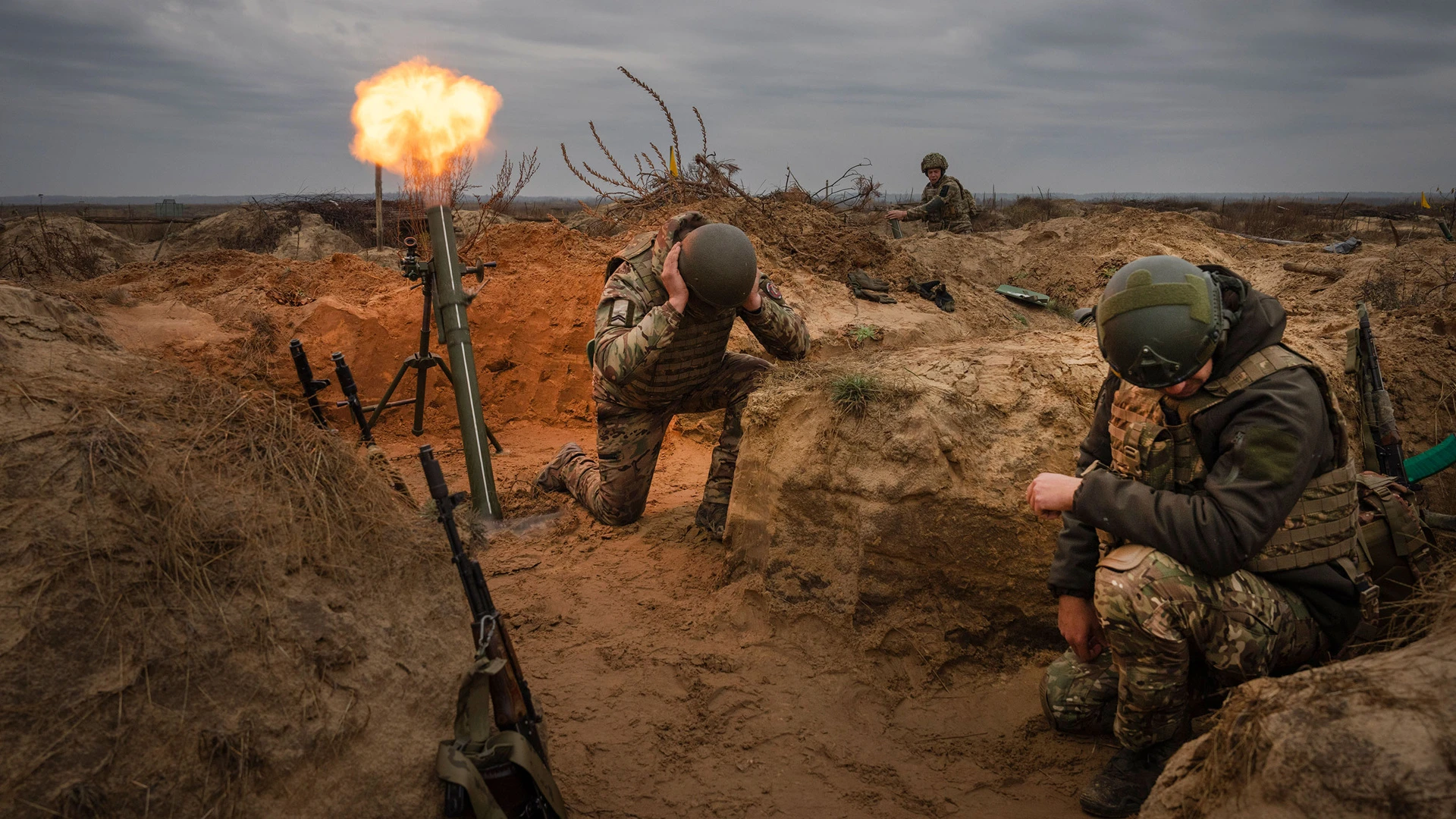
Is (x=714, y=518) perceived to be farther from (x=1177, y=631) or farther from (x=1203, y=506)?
(x=1203, y=506)

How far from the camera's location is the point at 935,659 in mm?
3561

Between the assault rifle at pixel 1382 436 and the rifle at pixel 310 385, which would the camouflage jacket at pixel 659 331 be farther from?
the assault rifle at pixel 1382 436

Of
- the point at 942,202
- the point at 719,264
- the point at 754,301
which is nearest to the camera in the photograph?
the point at 719,264

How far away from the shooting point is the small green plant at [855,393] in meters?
3.84

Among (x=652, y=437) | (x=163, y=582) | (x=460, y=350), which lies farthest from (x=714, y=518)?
(x=163, y=582)

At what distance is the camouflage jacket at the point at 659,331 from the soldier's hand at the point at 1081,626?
2210mm

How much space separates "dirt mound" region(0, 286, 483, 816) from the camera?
5.56ft

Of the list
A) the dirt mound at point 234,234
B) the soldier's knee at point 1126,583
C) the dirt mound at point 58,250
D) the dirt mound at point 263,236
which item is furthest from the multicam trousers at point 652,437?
the dirt mound at point 234,234

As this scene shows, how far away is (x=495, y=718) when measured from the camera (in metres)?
2.20

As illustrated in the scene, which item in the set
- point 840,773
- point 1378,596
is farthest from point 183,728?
point 1378,596

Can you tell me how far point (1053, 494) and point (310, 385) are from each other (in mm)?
2415

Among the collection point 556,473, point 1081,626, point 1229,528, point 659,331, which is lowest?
Result: point 556,473

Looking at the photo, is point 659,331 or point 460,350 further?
point 460,350

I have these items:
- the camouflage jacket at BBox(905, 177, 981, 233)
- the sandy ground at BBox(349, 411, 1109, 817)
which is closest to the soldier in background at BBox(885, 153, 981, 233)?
the camouflage jacket at BBox(905, 177, 981, 233)
